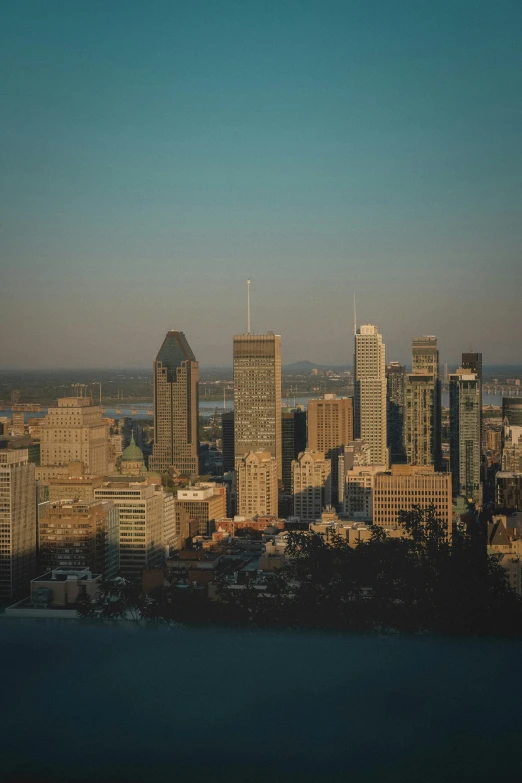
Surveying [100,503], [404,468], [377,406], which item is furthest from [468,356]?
[100,503]

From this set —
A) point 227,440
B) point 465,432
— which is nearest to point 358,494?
point 465,432

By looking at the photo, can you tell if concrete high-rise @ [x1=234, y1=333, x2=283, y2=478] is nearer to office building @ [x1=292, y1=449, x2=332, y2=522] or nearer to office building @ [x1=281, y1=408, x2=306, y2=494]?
office building @ [x1=281, y1=408, x2=306, y2=494]

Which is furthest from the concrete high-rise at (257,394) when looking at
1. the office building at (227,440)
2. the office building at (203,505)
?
the office building at (203,505)

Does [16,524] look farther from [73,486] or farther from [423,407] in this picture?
[423,407]

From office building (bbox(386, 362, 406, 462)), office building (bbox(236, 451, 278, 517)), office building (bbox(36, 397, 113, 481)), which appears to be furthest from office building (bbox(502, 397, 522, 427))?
office building (bbox(36, 397, 113, 481))

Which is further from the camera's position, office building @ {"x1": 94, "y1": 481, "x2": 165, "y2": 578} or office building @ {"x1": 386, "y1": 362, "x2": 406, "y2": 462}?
office building @ {"x1": 386, "y1": 362, "x2": 406, "y2": 462}

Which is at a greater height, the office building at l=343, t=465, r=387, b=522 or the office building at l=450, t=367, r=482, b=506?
the office building at l=450, t=367, r=482, b=506

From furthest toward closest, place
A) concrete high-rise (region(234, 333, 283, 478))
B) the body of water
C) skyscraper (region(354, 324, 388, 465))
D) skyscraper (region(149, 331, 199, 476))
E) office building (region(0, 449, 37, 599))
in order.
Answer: skyscraper (region(354, 324, 388, 465)) < skyscraper (region(149, 331, 199, 476)) < concrete high-rise (region(234, 333, 283, 478)) < the body of water < office building (region(0, 449, 37, 599))
